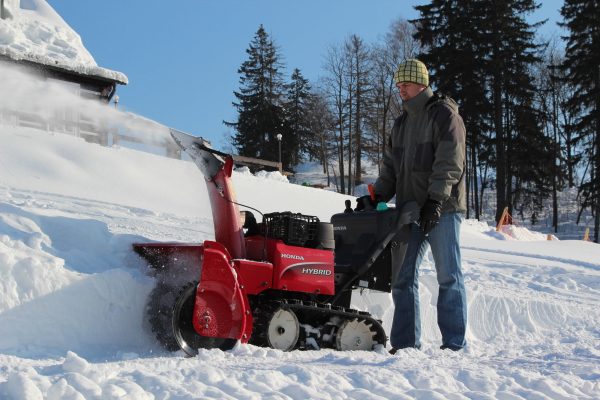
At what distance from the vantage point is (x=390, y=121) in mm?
40156

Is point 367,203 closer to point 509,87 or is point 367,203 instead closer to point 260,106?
point 509,87

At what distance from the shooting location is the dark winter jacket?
4.48 meters

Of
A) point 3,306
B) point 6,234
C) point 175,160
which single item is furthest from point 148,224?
point 175,160

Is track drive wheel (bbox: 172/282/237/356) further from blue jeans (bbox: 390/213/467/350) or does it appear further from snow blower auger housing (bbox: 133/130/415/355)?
blue jeans (bbox: 390/213/467/350)

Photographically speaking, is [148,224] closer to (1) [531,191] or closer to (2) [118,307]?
(2) [118,307]

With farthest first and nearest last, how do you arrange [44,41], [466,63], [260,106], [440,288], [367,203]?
[260,106] < [466,63] < [44,41] < [367,203] < [440,288]

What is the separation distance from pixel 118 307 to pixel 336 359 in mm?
1632

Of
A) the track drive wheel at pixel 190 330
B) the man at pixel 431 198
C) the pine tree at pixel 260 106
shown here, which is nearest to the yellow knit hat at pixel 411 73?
the man at pixel 431 198

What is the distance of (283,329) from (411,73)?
2.01 meters

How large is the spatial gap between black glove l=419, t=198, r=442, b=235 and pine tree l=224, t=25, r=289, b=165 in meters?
40.9

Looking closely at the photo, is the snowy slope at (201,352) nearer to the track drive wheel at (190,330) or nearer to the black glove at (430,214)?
the track drive wheel at (190,330)

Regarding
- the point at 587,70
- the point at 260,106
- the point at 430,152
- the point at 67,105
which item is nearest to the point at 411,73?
the point at 430,152

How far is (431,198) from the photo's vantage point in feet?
14.7

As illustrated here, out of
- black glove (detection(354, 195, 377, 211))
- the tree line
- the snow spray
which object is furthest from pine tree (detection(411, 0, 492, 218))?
black glove (detection(354, 195, 377, 211))
